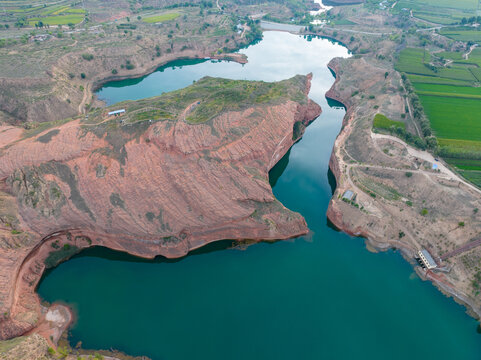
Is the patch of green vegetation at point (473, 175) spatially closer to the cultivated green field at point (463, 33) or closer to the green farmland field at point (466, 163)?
the green farmland field at point (466, 163)

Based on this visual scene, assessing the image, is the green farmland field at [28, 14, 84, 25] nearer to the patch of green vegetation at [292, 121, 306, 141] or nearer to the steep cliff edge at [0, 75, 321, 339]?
the steep cliff edge at [0, 75, 321, 339]

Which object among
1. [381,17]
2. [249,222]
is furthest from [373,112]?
[381,17]

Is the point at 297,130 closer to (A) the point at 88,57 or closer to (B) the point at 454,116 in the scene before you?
(B) the point at 454,116

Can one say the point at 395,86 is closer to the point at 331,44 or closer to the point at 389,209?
the point at 389,209

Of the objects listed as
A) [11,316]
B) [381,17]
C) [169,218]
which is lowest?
[11,316]

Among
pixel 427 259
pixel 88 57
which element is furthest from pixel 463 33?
pixel 88 57

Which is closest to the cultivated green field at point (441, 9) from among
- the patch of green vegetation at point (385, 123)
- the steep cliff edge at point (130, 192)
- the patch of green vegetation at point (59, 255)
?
the patch of green vegetation at point (385, 123)
